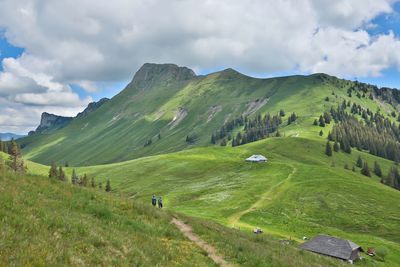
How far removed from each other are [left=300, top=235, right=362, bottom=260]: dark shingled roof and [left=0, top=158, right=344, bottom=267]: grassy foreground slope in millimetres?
45007

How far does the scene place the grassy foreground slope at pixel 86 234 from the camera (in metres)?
12.9

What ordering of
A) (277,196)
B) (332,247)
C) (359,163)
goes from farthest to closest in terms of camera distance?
(359,163) < (277,196) < (332,247)

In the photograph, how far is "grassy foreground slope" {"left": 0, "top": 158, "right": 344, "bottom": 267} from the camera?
12.9 m

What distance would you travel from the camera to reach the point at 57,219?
17.2 m

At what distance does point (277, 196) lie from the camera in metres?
119

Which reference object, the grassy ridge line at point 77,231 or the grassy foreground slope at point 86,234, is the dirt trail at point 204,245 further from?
the grassy ridge line at point 77,231

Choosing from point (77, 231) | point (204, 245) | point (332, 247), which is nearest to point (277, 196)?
point (332, 247)

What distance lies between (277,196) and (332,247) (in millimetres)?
46250

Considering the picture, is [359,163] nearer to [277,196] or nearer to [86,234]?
[277,196]

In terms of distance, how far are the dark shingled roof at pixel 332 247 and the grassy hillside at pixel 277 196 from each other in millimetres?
9204

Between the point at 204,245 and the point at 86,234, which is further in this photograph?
the point at 204,245

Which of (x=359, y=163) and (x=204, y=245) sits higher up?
(x=204, y=245)

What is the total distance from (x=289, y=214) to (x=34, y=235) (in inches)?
3830

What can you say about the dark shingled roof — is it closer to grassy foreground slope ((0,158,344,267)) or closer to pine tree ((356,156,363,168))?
grassy foreground slope ((0,158,344,267))
